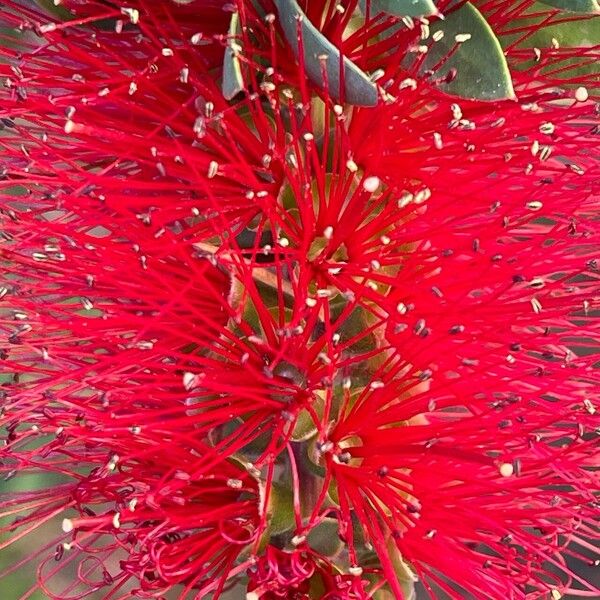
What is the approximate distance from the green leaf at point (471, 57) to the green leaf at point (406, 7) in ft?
0.26

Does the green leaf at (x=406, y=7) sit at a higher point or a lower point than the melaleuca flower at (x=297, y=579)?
higher

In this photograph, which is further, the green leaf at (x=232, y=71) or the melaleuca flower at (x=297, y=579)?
the melaleuca flower at (x=297, y=579)

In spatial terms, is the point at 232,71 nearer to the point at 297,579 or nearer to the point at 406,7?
the point at 406,7

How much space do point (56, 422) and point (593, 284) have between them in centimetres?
58

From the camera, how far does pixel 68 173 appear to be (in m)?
0.97

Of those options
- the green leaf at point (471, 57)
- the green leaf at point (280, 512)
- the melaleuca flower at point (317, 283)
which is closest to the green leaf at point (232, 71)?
the melaleuca flower at point (317, 283)

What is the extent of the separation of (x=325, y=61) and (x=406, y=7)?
8 cm

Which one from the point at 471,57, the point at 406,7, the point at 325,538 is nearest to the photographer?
the point at 406,7

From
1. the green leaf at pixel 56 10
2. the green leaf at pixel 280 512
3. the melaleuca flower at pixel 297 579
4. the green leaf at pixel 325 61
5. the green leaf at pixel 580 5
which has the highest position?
the green leaf at pixel 56 10

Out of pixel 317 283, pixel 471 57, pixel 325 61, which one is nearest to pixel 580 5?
pixel 471 57

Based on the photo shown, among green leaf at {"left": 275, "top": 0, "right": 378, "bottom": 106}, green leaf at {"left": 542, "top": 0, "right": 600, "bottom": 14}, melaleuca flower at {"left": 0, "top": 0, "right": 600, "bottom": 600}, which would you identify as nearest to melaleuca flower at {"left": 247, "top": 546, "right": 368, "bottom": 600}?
melaleuca flower at {"left": 0, "top": 0, "right": 600, "bottom": 600}

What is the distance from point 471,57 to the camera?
33.0 inches

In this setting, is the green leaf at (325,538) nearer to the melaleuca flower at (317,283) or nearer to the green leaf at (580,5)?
the melaleuca flower at (317,283)

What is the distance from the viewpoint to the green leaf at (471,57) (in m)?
0.82
